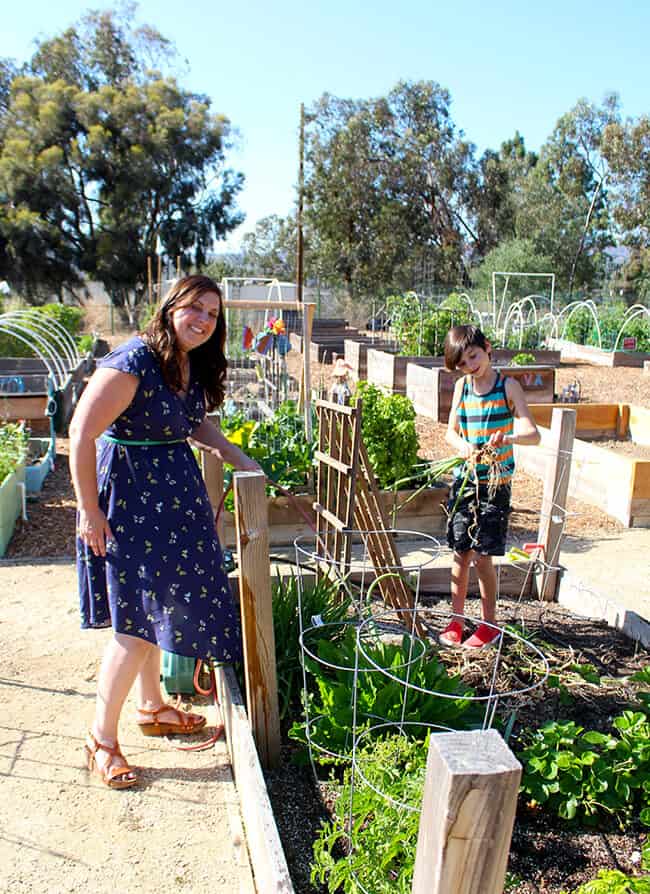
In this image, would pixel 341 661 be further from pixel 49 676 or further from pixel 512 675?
pixel 49 676

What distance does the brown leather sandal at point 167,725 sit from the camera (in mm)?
2797

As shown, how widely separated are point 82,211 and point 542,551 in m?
29.5

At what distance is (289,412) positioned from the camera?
6.45m

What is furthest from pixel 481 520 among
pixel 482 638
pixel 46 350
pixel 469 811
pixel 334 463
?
pixel 46 350

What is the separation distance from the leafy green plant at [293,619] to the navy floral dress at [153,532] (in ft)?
1.66

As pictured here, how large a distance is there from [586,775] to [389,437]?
349cm

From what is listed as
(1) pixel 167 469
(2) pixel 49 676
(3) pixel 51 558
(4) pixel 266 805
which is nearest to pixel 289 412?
(3) pixel 51 558

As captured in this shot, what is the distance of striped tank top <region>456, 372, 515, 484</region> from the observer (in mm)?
3287

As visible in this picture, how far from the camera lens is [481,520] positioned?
10.9ft

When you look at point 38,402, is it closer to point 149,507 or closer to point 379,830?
point 149,507

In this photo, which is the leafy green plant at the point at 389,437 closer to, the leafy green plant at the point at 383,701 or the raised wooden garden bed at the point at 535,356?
the leafy green plant at the point at 383,701

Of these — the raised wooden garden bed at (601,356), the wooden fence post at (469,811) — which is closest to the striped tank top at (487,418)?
the wooden fence post at (469,811)

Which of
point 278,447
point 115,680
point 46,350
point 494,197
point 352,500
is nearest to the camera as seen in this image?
point 115,680

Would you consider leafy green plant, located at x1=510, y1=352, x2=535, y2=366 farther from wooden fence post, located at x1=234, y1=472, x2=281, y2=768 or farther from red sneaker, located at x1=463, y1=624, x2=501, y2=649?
wooden fence post, located at x1=234, y1=472, x2=281, y2=768
